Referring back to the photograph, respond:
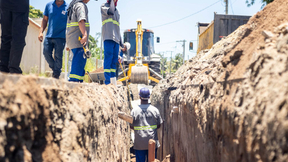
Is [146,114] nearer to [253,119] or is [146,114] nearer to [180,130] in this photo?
[180,130]

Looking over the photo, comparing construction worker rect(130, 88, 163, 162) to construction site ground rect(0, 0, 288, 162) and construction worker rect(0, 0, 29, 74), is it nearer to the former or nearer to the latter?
construction site ground rect(0, 0, 288, 162)

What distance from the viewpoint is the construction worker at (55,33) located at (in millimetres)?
5133

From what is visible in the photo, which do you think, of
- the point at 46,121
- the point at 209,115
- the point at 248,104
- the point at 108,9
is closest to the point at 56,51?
the point at 108,9

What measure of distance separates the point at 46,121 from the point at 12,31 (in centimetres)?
272

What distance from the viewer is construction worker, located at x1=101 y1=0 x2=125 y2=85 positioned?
5.60 m

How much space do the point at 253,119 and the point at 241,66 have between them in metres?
1.00

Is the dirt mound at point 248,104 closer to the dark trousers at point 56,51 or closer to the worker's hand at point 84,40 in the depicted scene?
the worker's hand at point 84,40

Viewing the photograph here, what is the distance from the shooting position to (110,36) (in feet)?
18.4

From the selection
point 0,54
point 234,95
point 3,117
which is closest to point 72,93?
point 3,117

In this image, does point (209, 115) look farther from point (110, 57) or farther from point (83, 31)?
point (110, 57)

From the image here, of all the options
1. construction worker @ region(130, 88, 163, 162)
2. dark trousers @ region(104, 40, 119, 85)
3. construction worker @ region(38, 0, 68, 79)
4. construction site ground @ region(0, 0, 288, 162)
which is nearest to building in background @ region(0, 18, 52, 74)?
construction worker @ region(38, 0, 68, 79)

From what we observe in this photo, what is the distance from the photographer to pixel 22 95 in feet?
5.17

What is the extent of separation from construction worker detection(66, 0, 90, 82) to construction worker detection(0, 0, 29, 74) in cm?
85

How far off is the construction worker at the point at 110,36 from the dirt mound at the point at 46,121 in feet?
8.89
